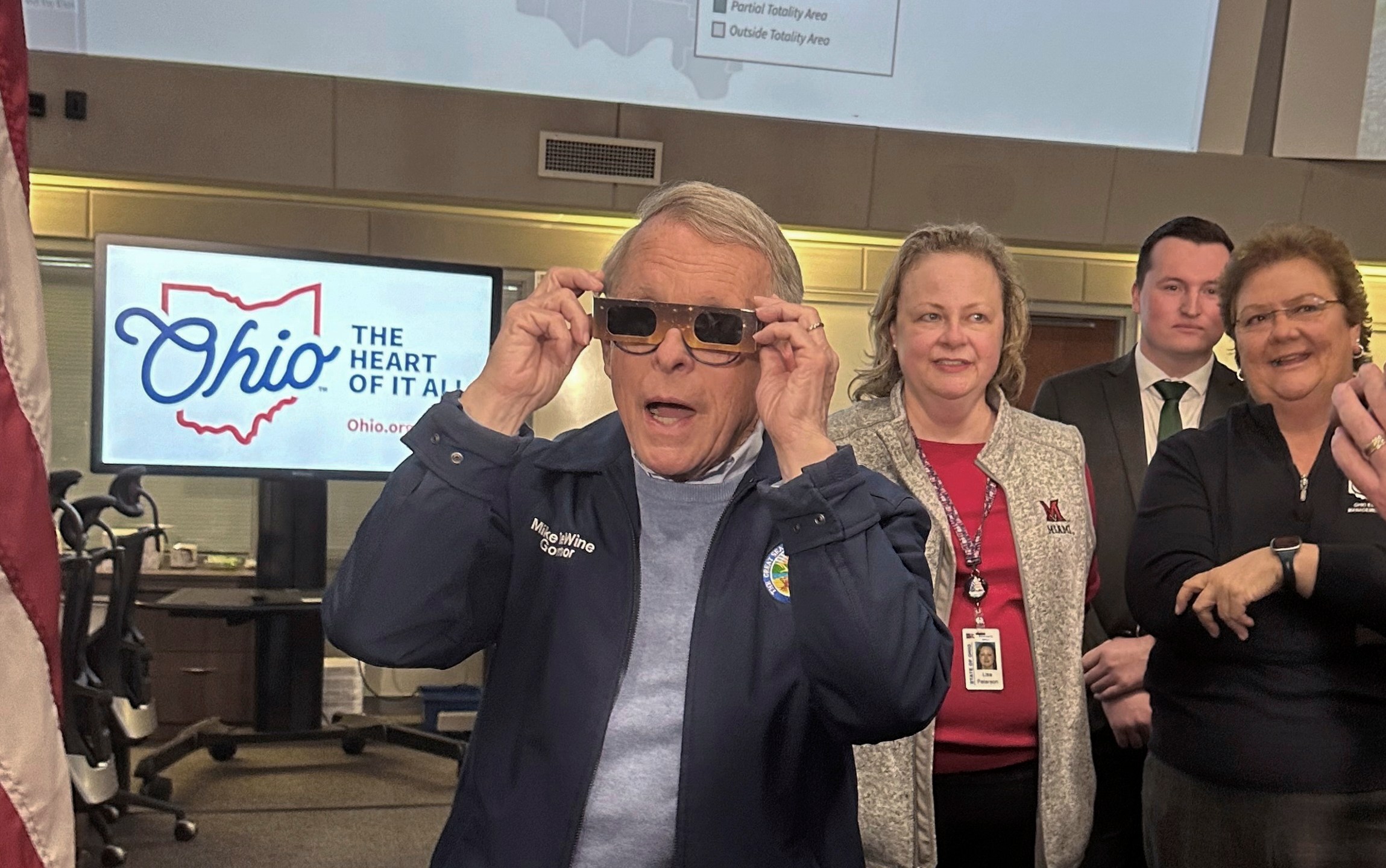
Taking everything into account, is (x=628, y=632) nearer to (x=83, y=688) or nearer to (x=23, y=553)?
(x=23, y=553)

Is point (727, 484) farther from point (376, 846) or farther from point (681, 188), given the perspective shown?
point (376, 846)

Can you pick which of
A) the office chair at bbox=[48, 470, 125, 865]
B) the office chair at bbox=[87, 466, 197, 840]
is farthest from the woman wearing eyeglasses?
the office chair at bbox=[87, 466, 197, 840]

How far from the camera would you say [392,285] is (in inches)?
185

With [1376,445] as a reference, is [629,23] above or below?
above

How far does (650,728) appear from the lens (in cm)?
127

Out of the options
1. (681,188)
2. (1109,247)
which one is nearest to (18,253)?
(681,188)

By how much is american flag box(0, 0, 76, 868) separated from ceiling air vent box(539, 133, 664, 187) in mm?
4381

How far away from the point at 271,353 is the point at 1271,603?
3855 millimetres

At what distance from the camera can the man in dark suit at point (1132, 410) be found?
7.69 ft

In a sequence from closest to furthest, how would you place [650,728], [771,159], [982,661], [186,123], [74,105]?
[650,728], [982,661], [74,105], [186,123], [771,159]

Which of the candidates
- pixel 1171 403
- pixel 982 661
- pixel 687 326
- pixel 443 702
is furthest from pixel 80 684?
pixel 1171 403

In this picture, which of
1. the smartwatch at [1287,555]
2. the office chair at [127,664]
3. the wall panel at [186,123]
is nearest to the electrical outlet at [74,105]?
the wall panel at [186,123]

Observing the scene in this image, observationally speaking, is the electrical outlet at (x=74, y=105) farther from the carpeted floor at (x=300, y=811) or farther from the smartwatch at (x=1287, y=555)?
the smartwatch at (x=1287, y=555)

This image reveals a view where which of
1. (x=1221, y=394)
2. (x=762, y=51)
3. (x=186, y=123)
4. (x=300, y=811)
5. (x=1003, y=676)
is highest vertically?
(x=762, y=51)
